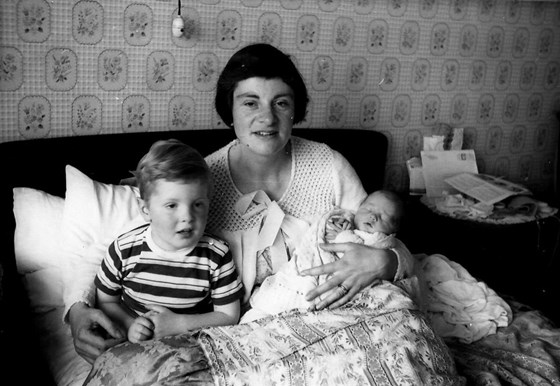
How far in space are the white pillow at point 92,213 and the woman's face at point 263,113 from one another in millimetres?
426

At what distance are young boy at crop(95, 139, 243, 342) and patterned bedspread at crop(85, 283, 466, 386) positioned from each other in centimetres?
14

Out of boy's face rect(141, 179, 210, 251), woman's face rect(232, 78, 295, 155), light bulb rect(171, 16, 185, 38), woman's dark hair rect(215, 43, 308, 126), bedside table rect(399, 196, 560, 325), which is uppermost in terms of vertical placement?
light bulb rect(171, 16, 185, 38)

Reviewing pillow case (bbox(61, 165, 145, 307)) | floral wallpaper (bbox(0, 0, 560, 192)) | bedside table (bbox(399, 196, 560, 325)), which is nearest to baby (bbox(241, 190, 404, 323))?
pillow case (bbox(61, 165, 145, 307))

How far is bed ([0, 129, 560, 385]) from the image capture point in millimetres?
1274

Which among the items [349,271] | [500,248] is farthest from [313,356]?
[500,248]

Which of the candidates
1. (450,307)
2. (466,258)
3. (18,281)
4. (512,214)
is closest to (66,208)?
(18,281)

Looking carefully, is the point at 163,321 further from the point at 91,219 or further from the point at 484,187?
the point at 484,187

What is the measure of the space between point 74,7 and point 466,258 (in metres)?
1.89

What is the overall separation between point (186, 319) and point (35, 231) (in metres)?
0.60

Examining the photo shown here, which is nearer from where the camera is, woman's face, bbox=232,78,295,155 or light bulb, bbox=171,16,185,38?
woman's face, bbox=232,78,295,155

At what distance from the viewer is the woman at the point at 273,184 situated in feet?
5.26

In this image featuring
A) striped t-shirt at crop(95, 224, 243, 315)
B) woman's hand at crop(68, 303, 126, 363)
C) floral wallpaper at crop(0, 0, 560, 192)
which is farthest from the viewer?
floral wallpaper at crop(0, 0, 560, 192)

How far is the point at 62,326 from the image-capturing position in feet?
5.27

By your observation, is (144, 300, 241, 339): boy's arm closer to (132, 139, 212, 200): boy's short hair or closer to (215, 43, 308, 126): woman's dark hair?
(132, 139, 212, 200): boy's short hair
